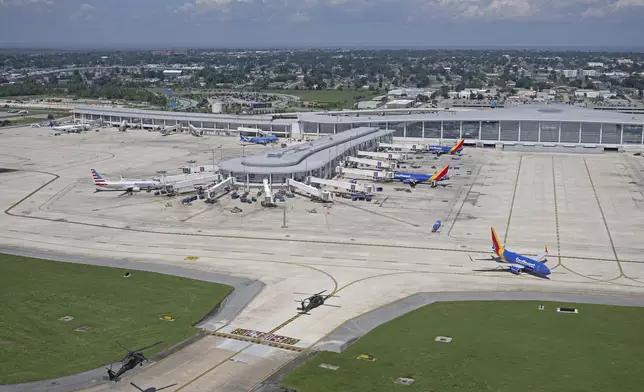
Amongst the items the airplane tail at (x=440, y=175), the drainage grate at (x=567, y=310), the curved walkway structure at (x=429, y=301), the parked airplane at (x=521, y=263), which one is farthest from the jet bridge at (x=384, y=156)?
the drainage grate at (x=567, y=310)

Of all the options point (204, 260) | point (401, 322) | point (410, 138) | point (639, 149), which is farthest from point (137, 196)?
point (639, 149)

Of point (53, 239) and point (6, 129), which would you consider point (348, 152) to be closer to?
point (53, 239)

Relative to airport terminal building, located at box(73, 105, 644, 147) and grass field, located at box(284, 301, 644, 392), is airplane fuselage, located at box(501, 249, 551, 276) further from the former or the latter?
airport terminal building, located at box(73, 105, 644, 147)

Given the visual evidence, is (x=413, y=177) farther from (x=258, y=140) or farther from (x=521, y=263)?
(x=258, y=140)

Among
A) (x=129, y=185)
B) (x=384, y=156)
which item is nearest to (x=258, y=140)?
(x=384, y=156)

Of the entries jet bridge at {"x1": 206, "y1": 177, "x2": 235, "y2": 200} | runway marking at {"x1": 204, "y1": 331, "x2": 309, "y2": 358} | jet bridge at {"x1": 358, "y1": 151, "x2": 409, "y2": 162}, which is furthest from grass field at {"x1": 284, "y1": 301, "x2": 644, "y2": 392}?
jet bridge at {"x1": 358, "y1": 151, "x2": 409, "y2": 162}

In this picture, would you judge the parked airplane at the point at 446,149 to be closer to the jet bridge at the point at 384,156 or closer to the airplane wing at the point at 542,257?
the jet bridge at the point at 384,156
